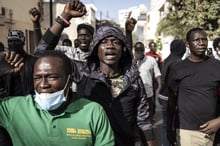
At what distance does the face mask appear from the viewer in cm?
191

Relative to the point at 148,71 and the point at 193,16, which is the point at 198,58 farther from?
the point at 193,16

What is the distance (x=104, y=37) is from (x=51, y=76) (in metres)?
0.79

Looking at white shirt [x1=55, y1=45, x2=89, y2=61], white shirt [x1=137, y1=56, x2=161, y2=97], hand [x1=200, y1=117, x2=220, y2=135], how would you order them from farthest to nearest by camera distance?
white shirt [x1=137, y1=56, x2=161, y2=97] < white shirt [x1=55, y1=45, x2=89, y2=61] < hand [x1=200, y1=117, x2=220, y2=135]

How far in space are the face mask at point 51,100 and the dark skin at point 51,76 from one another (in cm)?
3

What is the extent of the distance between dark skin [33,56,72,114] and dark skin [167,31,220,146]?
6.35ft

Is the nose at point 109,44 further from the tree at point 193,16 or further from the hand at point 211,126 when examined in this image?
the tree at point 193,16

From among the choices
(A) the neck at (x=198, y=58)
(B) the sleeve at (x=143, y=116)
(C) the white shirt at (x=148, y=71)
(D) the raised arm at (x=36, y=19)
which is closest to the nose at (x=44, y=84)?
(B) the sleeve at (x=143, y=116)

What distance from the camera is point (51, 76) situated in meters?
1.96

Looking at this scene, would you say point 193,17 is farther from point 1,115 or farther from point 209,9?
point 1,115

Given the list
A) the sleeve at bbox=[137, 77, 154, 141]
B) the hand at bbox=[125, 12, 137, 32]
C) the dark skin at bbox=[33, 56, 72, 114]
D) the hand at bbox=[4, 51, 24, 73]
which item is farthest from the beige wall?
the dark skin at bbox=[33, 56, 72, 114]

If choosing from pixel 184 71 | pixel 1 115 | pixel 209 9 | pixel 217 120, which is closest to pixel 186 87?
pixel 184 71

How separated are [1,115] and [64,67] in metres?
0.41

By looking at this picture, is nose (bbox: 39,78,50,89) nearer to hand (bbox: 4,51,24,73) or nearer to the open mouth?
hand (bbox: 4,51,24,73)

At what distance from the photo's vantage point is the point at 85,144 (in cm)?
190
